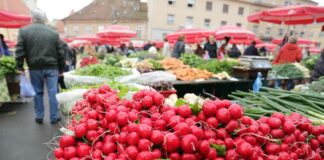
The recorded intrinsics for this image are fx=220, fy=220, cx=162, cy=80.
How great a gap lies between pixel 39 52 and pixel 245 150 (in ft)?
11.2

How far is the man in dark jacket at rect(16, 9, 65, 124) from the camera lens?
136 inches

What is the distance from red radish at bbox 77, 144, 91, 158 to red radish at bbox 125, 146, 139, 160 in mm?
270

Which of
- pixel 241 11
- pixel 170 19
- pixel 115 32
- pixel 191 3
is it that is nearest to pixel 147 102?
pixel 115 32

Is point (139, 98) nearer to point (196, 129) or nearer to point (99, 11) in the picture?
point (196, 129)

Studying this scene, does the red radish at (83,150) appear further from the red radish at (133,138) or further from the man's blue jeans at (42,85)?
the man's blue jeans at (42,85)

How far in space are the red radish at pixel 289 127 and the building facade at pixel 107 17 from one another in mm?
29002

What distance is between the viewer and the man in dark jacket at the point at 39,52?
345cm

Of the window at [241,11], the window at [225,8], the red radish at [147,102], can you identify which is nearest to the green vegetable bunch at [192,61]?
the red radish at [147,102]

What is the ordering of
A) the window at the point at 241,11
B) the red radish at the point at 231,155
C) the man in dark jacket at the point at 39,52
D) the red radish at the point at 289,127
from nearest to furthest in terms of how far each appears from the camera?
1. the red radish at the point at 231,155
2. the red radish at the point at 289,127
3. the man in dark jacket at the point at 39,52
4. the window at the point at 241,11

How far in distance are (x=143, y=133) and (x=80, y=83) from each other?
299cm

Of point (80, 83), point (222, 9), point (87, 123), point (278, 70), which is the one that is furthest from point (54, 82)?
point (222, 9)

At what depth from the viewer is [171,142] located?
1052 millimetres

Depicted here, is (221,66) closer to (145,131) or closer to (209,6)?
(145,131)

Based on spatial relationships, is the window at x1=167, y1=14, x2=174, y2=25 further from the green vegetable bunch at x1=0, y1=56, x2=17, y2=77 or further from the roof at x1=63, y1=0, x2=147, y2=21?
the green vegetable bunch at x1=0, y1=56, x2=17, y2=77
